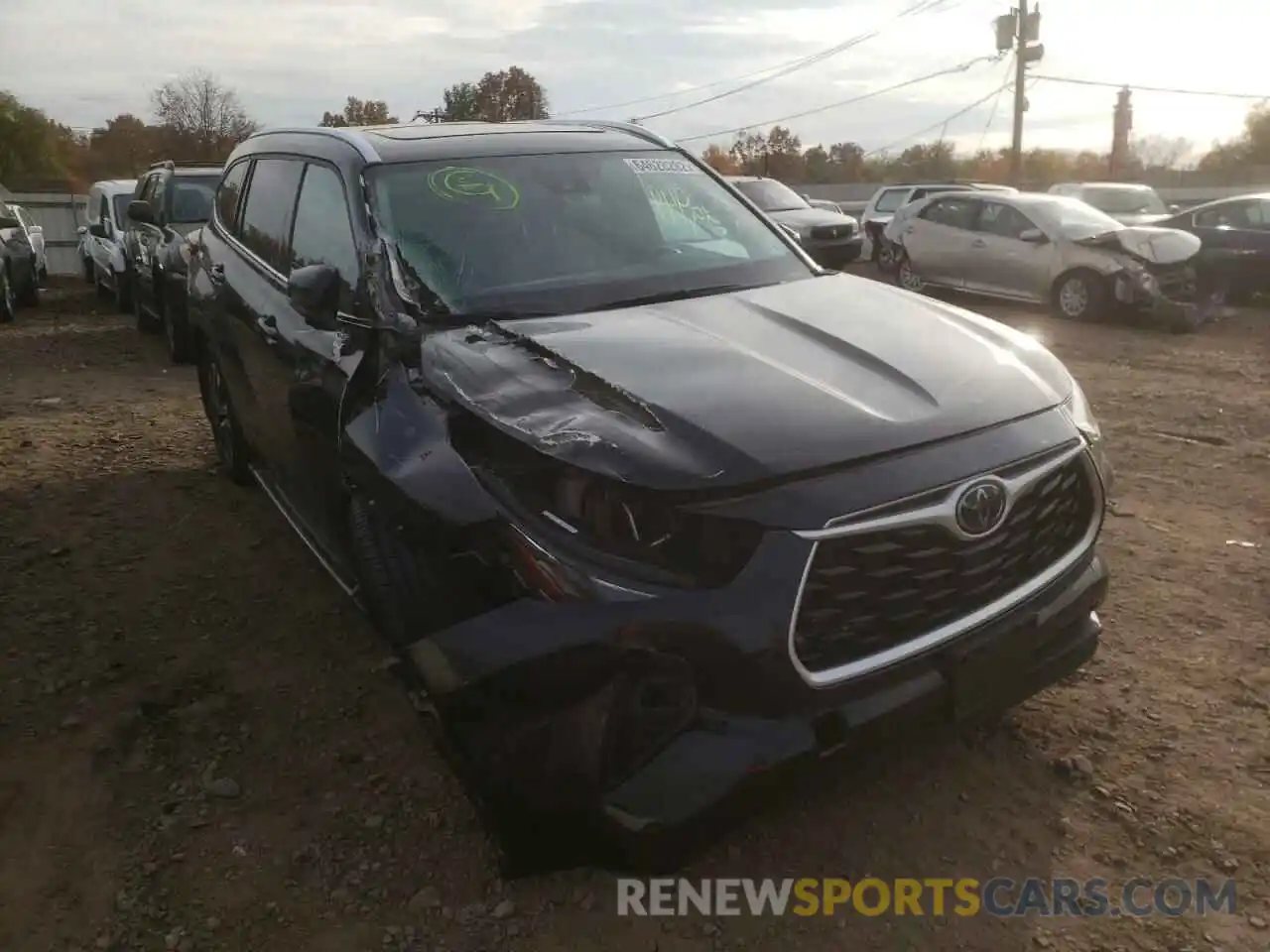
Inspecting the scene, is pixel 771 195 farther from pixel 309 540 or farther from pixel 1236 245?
pixel 309 540

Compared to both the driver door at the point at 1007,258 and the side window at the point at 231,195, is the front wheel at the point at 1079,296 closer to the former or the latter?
the driver door at the point at 1007,258

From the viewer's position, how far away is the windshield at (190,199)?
9766 millimetres

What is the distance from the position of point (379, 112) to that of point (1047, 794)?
47.0m

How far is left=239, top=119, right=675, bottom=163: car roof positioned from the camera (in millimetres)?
3535

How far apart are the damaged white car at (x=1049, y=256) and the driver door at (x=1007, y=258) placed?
0.01 meters

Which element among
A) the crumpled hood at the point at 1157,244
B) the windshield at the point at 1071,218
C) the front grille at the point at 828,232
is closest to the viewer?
the front grille at the point at 828,232

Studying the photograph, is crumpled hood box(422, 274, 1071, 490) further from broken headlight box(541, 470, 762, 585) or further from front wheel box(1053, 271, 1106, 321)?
front wheel box(1053, 271, 1106, 321)

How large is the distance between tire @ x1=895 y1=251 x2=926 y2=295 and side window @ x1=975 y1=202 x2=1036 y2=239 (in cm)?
122

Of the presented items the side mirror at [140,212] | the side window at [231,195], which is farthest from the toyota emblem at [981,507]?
the side mirror at [140,212]

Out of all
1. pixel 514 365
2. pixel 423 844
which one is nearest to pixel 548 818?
pixel 423 844

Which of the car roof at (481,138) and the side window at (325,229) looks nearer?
the side window at (325,229)

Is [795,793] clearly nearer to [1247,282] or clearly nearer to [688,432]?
[688,432]

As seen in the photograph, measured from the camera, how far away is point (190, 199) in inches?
391

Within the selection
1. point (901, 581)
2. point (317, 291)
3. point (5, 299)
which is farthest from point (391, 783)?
point (5, 299)
